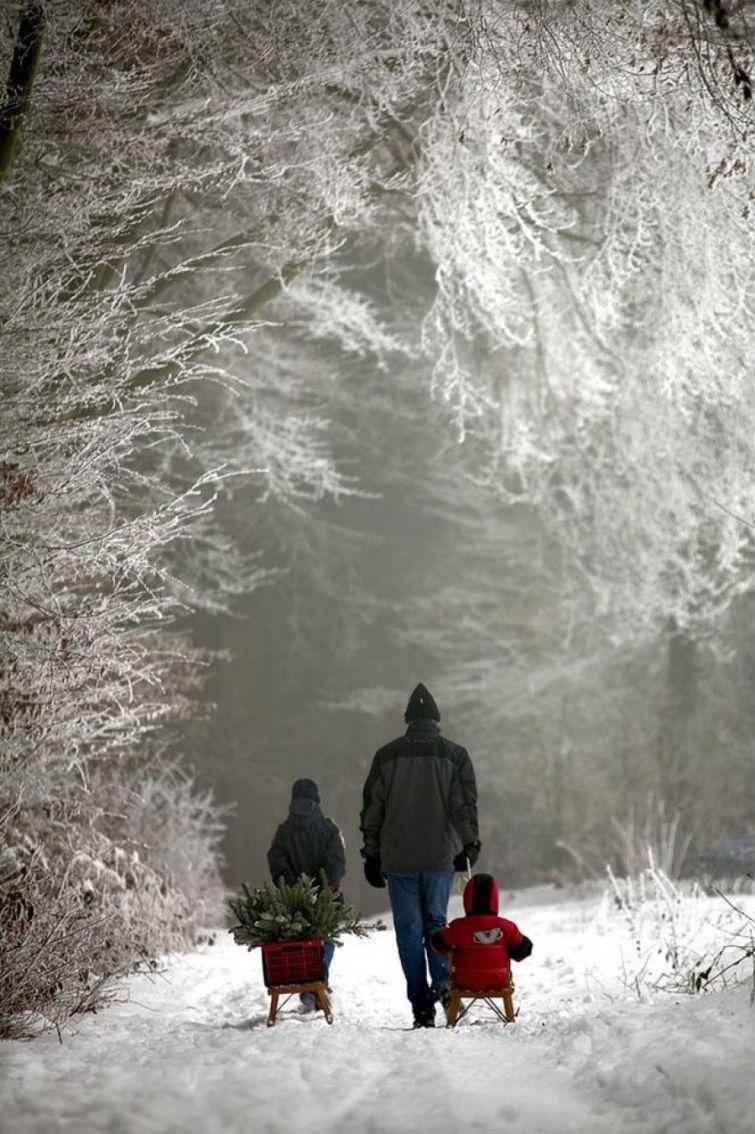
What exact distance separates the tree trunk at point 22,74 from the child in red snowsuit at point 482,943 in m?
4.90

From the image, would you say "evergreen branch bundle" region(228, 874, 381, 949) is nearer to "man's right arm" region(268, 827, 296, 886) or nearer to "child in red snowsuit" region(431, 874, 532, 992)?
"child in red snowsuit" region(431, 874, 532, 992)

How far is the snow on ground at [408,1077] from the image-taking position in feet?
12.2

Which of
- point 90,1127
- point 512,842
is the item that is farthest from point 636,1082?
point 512,842

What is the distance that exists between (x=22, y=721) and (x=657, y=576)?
12.3 metres

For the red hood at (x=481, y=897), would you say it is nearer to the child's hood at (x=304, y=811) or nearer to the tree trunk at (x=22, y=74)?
the child's hood at (x=304, y=811)

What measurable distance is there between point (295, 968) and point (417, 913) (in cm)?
68

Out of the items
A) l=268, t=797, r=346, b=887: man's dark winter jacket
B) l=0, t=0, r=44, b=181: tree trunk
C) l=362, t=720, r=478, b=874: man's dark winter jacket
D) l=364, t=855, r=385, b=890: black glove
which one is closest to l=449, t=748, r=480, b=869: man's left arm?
l=362, t=720, r=478, b=874: man's dark winter jacket

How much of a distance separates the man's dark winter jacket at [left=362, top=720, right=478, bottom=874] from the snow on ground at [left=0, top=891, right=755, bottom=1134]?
87cm

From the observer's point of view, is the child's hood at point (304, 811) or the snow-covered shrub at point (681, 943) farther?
the child's hood at point (304, 811)

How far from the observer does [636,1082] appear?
13.2 ft

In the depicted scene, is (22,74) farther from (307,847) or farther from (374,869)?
(374,869)

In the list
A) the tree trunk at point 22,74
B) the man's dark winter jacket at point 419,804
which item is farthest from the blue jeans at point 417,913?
the tree trunk at point 22,74

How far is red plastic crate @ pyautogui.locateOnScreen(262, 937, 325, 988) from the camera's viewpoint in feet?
18.6

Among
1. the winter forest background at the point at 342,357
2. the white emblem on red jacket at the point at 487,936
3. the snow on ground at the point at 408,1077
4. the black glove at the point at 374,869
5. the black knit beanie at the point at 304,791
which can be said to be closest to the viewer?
the snow on ground at the point at 408,1077
